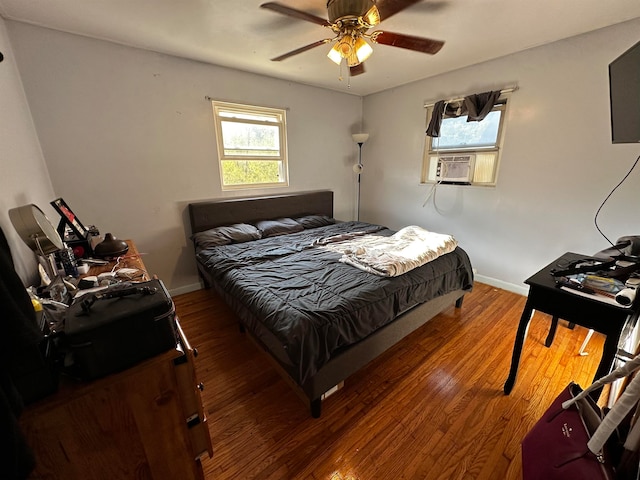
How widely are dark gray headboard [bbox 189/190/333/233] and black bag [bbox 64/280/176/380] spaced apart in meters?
2.18

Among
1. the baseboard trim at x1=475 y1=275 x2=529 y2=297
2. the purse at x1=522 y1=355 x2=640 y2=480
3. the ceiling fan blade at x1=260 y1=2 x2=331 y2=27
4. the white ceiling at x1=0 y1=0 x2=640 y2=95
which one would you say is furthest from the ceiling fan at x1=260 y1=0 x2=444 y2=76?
the baseboard trim at x1=475 y1=275 x2=529 y2=297

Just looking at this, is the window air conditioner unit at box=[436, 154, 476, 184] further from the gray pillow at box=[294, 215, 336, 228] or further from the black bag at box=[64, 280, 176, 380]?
the black bag at box=[64, 280, 176, 380]

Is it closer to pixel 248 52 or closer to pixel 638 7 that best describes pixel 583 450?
pixel 638 7

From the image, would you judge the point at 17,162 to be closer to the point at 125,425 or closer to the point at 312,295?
the point at 125,425

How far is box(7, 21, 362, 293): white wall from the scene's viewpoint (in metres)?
2.17

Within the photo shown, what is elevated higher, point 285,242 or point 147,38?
point 147,38

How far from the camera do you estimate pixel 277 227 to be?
3.23m

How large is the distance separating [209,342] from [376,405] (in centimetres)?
144

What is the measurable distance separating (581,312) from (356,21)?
80.7 inches

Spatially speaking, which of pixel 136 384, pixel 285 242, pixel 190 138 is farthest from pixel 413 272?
pixel 190 138

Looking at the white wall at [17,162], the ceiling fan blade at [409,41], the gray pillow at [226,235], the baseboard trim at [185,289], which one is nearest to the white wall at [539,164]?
the ceiling fan blade at [409,41]

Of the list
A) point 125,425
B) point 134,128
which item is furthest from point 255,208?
point 125,425

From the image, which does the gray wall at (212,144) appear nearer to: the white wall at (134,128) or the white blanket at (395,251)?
the white wall at (134,128)

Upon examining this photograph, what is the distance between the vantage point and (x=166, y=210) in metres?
2.86
